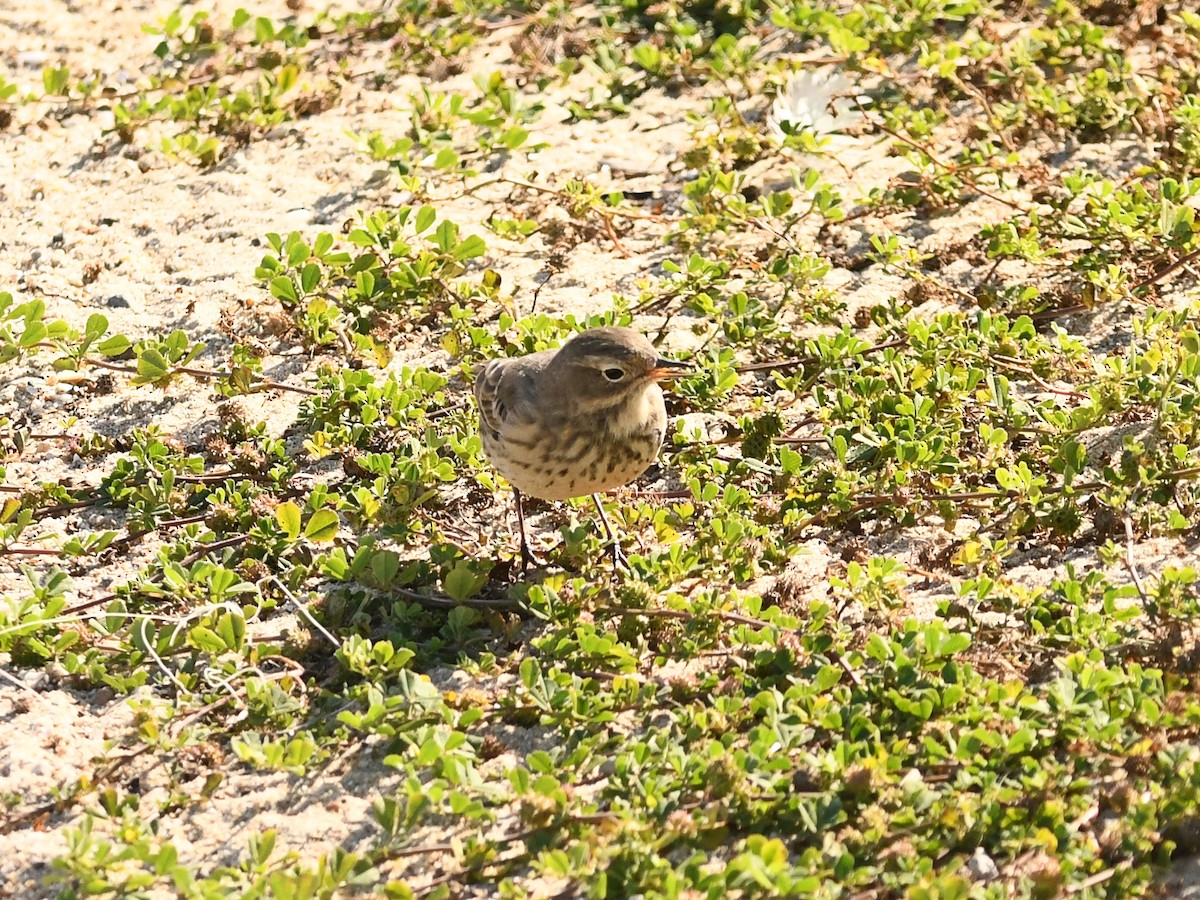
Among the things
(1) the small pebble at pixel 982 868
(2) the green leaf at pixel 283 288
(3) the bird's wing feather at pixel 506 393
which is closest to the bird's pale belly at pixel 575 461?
(3) the bird's wing feather at pixel 506 393

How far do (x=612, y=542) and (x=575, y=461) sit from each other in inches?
18.4

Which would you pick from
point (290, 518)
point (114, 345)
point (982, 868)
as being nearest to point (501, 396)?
point (290, 518)

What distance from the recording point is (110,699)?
561cm

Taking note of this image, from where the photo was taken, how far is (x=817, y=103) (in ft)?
31.0

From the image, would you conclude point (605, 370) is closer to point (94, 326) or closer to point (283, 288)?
point (283, 288)

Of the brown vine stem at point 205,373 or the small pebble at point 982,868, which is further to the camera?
the brown vine stem at point 205,373

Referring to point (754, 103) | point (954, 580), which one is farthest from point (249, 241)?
point (954, 580)

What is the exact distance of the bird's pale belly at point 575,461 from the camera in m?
6.08

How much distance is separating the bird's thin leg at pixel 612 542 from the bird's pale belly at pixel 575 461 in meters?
0.25

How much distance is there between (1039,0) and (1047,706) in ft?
21.9

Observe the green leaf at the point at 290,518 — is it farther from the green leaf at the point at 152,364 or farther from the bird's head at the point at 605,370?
the green leaf at the point at 152,364

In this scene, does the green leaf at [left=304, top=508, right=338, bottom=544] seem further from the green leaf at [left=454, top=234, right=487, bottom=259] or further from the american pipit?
the green leaf at [left=454, top=234, right=487, bottom=259]

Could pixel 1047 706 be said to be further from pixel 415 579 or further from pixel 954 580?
pixel 415 579

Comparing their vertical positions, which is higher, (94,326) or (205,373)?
(94,326)
